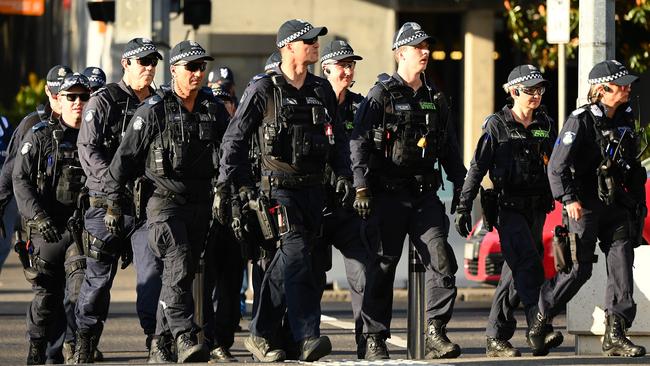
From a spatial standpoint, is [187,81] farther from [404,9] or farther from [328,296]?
[404,9]

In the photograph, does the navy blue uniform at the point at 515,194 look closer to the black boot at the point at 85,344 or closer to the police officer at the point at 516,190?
the police officer at the point at 516,190

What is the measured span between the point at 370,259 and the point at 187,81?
1.60 m

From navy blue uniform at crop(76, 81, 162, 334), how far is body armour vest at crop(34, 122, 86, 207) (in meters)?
0.34

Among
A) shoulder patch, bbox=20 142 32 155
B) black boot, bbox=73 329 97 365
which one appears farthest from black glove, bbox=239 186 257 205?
shoulder patch, bbox=20 142 32 155

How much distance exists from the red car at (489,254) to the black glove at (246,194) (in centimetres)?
504

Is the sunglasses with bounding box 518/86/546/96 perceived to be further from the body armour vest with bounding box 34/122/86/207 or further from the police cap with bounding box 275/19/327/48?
the body armour vest with bounding box 34/122/86/207

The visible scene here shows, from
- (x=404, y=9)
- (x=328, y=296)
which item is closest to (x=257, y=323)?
(x=328, y=296)

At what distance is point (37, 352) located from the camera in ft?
38.3

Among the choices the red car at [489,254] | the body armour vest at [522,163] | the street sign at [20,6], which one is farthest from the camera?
the street sign at [20,6]

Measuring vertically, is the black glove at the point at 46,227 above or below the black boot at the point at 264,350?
above

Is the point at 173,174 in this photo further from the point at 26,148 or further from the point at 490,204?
the point at 490,204

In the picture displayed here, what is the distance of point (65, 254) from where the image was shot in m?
11.8

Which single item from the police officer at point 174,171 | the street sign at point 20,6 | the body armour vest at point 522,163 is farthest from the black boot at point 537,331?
the street sign at point 20,6

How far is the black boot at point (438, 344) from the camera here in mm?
10852
